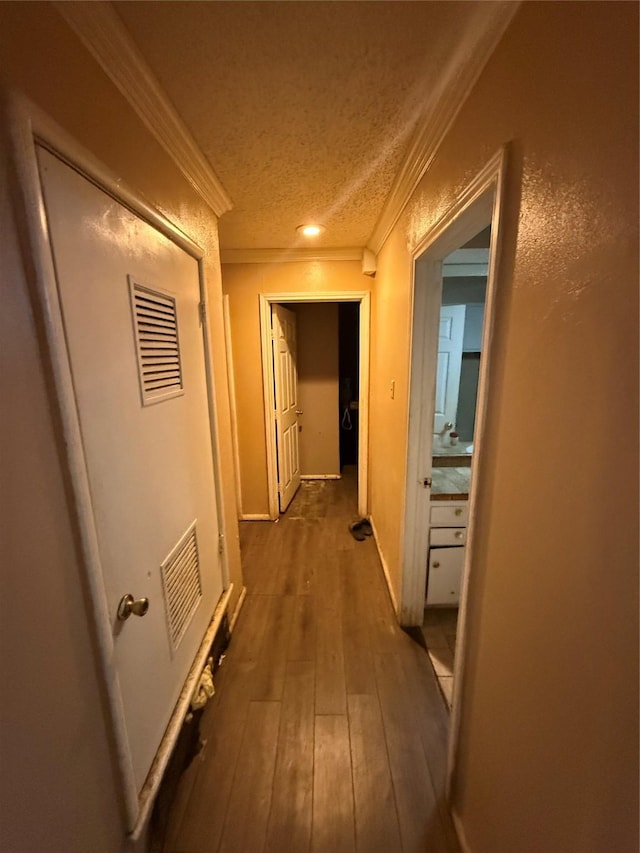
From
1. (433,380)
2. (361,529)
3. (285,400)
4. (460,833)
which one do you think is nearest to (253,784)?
(460,833)

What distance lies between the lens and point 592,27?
509mm

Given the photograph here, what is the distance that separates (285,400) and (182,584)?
7.11 ft

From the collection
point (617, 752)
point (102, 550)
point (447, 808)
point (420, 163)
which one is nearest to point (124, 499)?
point (102, 550)

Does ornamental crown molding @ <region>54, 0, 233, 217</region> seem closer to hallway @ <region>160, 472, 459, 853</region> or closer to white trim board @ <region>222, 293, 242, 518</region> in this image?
white trim board @ <region>222, 293, 242, 518</region>

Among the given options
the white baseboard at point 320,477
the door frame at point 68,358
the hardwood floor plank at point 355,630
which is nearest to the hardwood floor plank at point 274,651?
the hardwood floor plank at point 355,630

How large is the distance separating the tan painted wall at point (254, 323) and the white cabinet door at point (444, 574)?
1.71 metres

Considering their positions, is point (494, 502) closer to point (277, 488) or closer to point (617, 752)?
point (617, 752)

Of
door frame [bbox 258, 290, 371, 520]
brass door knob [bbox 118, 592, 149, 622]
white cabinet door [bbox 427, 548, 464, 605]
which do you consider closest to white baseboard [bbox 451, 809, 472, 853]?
white cabinet door [bbox 427, 548, 464, 605]

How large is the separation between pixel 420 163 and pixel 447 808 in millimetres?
2357

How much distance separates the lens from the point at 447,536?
1.80 meters

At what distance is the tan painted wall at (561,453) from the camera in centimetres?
48

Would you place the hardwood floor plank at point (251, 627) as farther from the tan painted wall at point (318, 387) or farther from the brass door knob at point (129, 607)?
the tan painted wall at point (318, 387)

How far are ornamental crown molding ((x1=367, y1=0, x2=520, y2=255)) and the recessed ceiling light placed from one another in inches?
20.3

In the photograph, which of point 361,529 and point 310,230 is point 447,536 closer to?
point 361,529
